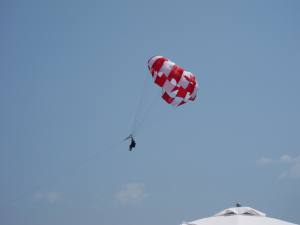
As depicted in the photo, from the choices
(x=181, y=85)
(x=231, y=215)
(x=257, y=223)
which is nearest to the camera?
(x=257, y=223)

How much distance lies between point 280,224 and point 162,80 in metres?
8.24

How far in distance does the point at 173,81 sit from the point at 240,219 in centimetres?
732

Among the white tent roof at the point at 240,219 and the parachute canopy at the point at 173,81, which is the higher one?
the parachute canopy at the point at 173,81

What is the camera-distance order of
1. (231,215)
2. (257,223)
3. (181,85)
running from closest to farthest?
(257,223) < (231,215) < (181,85)

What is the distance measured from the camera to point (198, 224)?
11984 mm

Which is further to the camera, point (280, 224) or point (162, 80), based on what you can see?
point (162, 80)

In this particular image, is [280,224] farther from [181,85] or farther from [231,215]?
[181,85]

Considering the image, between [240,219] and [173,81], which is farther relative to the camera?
[173,81]

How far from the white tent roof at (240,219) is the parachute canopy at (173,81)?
5.97m

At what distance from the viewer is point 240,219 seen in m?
11.6

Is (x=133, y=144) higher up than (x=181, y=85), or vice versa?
(x=181, y=85)

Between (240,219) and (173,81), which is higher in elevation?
(173,81)

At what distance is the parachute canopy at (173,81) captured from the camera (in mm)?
16859

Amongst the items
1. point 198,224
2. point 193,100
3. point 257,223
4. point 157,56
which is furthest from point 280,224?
point 157,56
